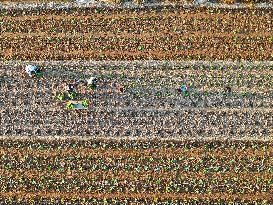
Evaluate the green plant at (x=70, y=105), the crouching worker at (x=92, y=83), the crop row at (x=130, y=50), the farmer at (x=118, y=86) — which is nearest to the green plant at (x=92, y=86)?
the crouching worker at (x=92, y=83)

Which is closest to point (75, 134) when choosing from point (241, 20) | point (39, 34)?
point (39, 34)

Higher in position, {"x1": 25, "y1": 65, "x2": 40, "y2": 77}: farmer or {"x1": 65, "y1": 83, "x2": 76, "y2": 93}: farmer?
{"x1": 25, "y1": 65, "x2": 40, "y2": 77}: farmer

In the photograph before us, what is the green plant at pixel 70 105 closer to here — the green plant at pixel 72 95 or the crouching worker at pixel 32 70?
the green plant at pixel 72 95

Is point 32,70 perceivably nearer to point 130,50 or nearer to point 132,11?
point 130,50

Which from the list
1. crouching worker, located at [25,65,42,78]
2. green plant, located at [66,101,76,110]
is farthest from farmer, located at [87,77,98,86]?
crouching worker, located at [25,65,42,78]

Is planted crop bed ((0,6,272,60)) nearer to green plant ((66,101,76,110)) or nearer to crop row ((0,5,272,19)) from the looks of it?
crop row ((0,5,272,19))

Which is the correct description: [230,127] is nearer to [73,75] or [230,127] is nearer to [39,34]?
[73,75]

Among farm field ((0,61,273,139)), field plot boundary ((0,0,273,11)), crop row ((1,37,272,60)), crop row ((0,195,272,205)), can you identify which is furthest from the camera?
field plot boundary ((0,0,273,11))
